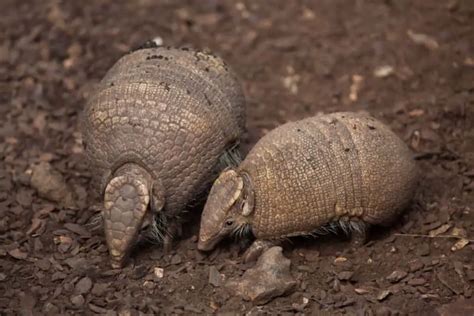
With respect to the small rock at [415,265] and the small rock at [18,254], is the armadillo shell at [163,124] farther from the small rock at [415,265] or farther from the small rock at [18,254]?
the small rock at [415,265]

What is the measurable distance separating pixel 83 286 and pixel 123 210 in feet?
2.19

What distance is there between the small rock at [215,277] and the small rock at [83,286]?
0.95m

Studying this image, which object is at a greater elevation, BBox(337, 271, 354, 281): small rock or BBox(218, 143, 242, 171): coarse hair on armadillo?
BBox(218, 143, 242, 171): coarse hair on armadillo

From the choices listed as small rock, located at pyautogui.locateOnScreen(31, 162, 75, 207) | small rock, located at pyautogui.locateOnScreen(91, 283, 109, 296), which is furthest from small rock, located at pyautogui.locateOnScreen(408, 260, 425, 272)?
small rock, located at pyautogui.locateOnScreen(31, 162, 75, 207)

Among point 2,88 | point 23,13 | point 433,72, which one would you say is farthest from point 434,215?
point 23,13

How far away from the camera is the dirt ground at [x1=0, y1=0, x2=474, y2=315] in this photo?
6.27m

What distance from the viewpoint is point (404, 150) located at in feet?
23.0

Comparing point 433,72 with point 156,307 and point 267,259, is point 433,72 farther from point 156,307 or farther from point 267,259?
point 156,307

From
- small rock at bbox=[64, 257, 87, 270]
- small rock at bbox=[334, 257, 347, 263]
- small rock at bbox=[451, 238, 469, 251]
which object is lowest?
small rock at bbox=[334, 257, 347, 263]

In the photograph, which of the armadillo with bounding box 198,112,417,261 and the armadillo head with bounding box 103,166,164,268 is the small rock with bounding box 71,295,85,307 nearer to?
the armadillo head with bounding box 103,166,164,268

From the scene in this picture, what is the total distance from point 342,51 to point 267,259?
3.93m

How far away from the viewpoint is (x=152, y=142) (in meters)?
6.66

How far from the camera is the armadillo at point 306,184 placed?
22.0 feet

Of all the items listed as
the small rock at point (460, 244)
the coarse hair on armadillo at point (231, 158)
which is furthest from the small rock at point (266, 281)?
the small rock at point (460, 244)
